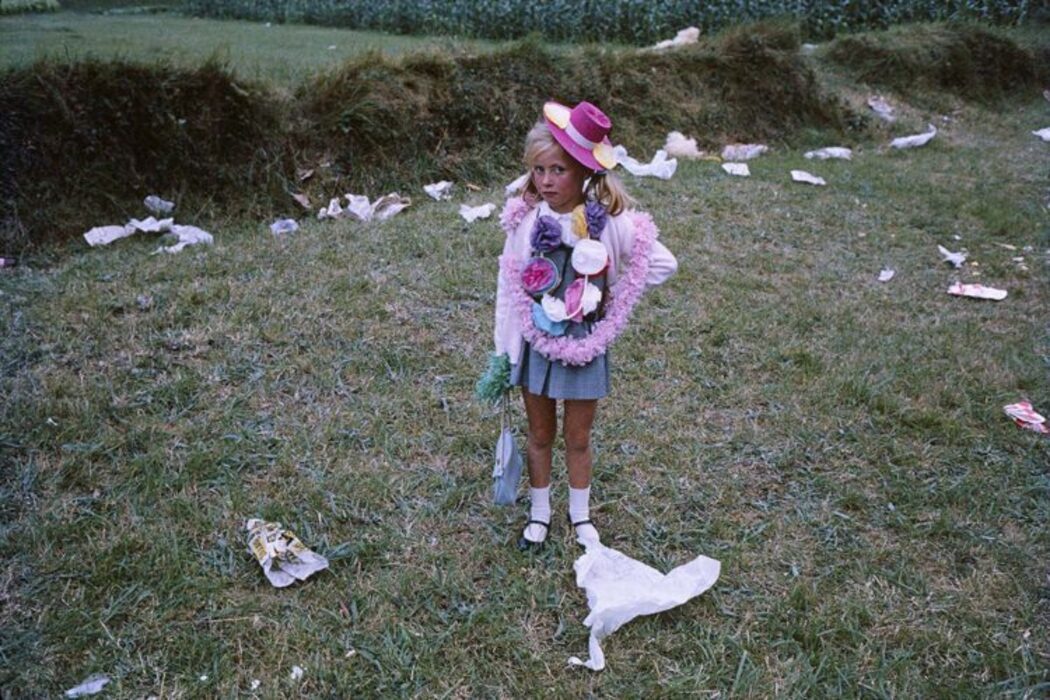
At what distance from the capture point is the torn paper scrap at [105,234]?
4.73 metres

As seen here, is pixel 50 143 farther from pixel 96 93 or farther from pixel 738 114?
pixel 738 114

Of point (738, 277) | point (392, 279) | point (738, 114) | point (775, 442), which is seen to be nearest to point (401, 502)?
point (775, 442)

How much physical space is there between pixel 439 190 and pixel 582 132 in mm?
3844

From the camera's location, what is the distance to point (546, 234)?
2.33 metres

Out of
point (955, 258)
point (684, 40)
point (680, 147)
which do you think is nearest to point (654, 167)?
point (680, 147)

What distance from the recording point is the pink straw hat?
222 cm

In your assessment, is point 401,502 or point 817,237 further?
point 817,237

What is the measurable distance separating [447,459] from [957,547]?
1.78 meters

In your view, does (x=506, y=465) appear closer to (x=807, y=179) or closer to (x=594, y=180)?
(x=594, y=180)

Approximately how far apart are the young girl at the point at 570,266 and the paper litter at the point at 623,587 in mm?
403

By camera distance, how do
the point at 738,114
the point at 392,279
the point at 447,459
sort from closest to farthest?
the point at 447,459, the point at 392,279, the point at 738,114

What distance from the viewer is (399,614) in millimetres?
2385

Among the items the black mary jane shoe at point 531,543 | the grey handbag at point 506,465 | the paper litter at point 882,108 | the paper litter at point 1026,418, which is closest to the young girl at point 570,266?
the grey handbag at point 506,465

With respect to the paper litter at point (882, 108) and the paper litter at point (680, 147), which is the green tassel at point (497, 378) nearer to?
the paper litter at point (680, 147)
